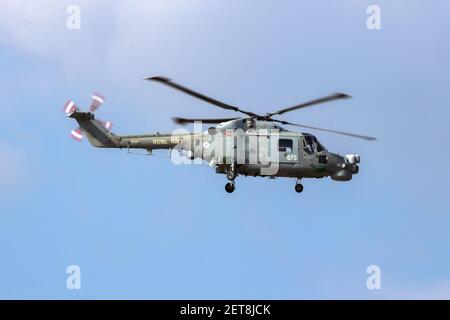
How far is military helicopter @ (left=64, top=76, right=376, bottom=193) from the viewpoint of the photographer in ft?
195

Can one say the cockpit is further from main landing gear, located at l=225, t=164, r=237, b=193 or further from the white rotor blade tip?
the white rotor blade tip

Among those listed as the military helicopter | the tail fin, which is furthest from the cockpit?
the tail fin

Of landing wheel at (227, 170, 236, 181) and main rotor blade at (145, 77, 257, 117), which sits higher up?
main rotor blade at (145, 77, 257, 117)

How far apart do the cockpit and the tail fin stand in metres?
9.88

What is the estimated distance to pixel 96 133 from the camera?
6044 centimetres

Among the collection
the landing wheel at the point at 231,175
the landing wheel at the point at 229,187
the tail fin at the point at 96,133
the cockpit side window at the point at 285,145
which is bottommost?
the landing wheel at the point at 229,187

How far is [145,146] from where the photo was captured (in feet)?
196

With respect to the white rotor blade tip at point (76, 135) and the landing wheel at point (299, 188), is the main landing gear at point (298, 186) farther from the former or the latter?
the white rotor blade tip at point (76, 135)

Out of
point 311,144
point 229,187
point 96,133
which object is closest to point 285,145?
point 311,144

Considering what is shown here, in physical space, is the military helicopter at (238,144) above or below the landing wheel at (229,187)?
above

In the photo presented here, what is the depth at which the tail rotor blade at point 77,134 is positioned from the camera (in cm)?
6047

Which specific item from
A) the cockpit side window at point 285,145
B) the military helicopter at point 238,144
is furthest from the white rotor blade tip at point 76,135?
the cockpit side window at point 285,145

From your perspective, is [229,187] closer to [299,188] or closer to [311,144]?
[299,188]

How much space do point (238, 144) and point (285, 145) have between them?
260 centimetres
